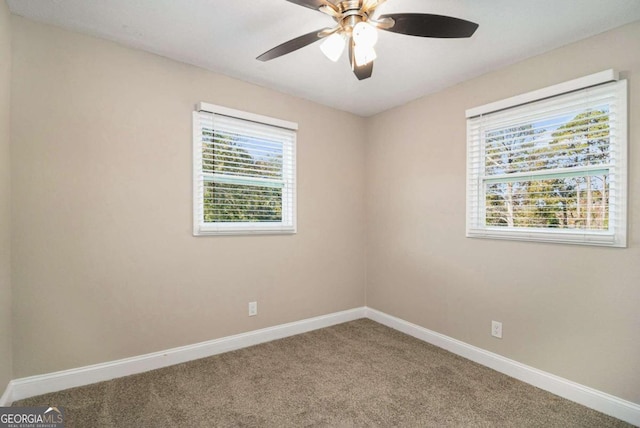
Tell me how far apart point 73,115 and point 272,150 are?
1565 mm

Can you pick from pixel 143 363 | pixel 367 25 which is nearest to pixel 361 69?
pixel 367 25

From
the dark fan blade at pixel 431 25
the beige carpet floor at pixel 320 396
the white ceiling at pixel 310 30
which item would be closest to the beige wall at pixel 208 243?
the white ceiling at pixel 310 30

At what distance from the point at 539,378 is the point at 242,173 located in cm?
289

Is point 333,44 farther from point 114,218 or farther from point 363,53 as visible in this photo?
point 114,218

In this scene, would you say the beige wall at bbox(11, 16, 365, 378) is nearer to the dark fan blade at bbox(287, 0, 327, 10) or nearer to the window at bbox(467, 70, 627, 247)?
the dark fan blade at bbox(287, 0, 327, 10)

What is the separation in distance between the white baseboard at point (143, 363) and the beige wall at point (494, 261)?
1.18 metres

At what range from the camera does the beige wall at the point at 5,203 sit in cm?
183

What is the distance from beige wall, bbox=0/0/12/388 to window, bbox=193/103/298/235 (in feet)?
3.70

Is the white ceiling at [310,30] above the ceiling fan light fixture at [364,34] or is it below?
above

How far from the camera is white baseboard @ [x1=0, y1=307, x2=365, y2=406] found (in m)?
2.00

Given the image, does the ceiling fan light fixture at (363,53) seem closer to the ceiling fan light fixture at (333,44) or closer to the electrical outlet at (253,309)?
the ceiling fan light fixture at (333,44)

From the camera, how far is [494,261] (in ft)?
8.37

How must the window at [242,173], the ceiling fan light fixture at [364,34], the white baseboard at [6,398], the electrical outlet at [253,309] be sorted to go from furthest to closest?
the electrical outlet at [253,309] < the window at [242,173] < the white baseboard at [6,398] < the ceiling fan light fixture at [364,34]

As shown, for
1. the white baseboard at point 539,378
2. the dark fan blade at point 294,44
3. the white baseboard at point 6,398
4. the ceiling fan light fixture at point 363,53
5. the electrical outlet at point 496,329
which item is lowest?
the white baseboard at point 539,378
